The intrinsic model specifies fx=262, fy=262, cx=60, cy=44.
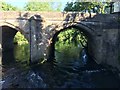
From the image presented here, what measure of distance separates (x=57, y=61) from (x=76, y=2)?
557 inches

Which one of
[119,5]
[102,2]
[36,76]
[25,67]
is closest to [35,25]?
[25,67]

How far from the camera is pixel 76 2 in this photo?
40688 mm

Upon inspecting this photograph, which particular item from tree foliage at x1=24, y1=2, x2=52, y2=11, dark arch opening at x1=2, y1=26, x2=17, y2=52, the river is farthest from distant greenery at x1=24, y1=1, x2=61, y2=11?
the river

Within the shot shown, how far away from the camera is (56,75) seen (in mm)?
23047

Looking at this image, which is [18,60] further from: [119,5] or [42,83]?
[119,5]

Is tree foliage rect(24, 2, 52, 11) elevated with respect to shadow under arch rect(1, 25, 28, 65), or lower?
elevated

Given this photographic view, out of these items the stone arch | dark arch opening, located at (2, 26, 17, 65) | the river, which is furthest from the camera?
the stone arch

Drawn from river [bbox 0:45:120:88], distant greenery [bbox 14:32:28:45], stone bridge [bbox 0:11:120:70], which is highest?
stone bridge [bbox 0:11:120:70]

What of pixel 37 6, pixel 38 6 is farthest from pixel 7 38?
pixel 38 6

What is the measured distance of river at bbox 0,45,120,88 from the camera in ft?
66.2

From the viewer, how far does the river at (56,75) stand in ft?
66.2

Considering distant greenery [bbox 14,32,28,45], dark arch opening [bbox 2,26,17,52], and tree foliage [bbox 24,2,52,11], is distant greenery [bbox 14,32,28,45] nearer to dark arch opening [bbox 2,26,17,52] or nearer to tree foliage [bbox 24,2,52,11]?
dark arch opening [bbox 2,26,17,52]

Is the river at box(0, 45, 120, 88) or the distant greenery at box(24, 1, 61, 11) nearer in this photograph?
the river at box(0, 45, 120, 88)

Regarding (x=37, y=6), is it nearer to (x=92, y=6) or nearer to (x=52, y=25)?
(x=92, y=6)
